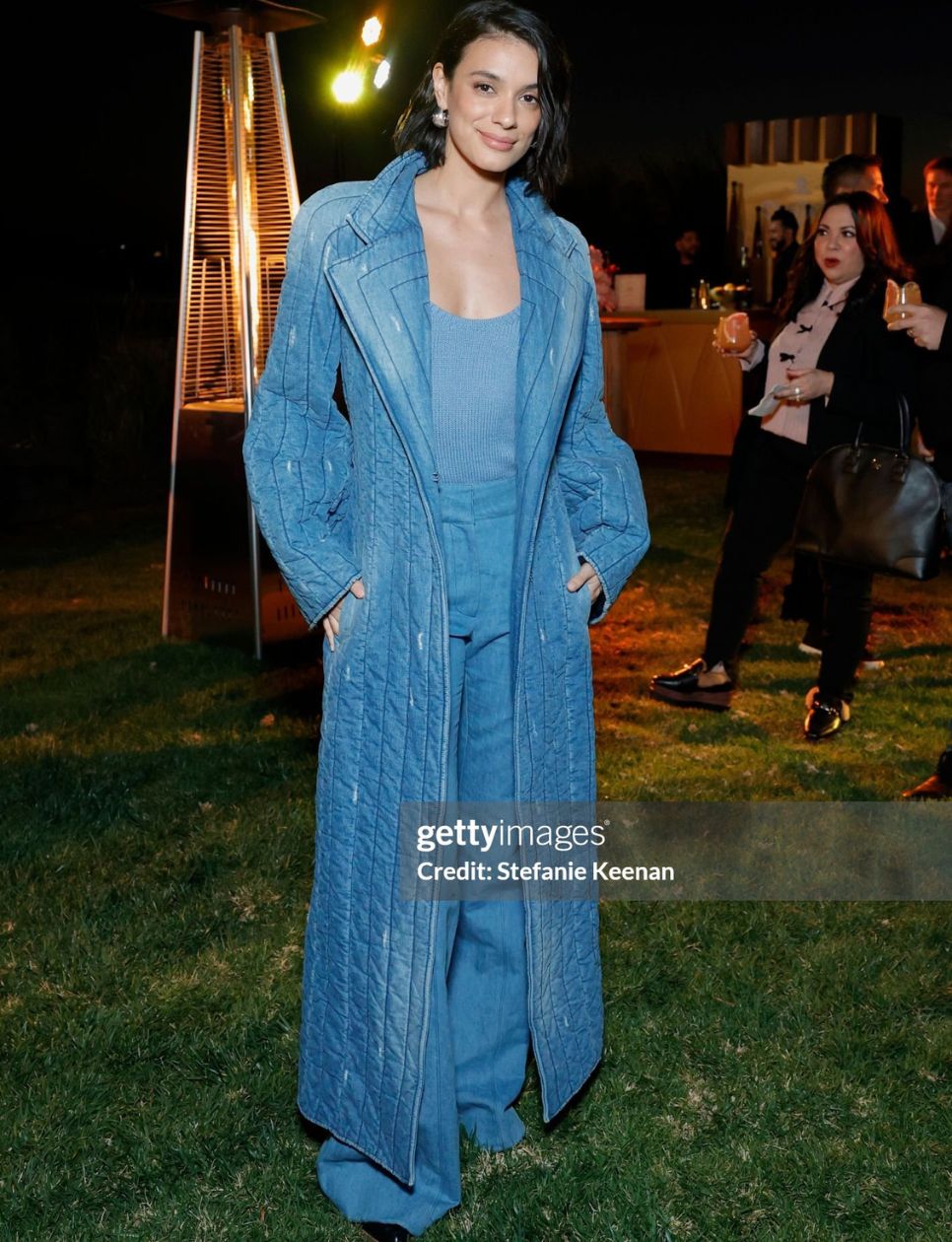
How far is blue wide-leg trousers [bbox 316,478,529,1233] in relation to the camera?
2.25 m

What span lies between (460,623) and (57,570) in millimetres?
6750

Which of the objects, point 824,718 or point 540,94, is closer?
point 540,94

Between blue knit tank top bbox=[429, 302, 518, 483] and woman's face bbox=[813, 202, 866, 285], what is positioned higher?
woman's face bbox=[813, 202, 866, 285]

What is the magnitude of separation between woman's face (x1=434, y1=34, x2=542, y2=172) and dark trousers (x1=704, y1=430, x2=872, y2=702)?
9.80 ft

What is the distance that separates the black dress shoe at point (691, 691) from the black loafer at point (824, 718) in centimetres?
39

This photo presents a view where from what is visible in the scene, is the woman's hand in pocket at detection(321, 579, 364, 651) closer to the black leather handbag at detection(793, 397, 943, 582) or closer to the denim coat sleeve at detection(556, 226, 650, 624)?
the denim coat sleeve at detection(556, 226, 650, 624)

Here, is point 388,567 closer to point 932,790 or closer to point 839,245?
point 932,790

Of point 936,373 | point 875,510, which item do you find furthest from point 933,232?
point 936,373

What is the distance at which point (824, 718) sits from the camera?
521cm

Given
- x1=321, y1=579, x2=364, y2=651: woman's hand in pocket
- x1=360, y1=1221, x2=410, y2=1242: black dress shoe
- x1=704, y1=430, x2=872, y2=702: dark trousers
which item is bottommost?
x1=360, y1=1221, x2=410, y2=1242: black dress shoe

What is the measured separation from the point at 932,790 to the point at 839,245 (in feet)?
6.41

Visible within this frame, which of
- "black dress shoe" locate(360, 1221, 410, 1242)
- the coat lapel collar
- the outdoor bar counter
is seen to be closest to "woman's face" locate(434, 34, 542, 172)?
the coat lapel collar

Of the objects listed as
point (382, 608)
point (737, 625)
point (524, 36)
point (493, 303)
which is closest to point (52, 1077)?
point (382, 608)

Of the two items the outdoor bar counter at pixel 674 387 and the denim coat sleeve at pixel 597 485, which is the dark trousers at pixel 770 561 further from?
the outdoor bar counter at pixel 674 387
